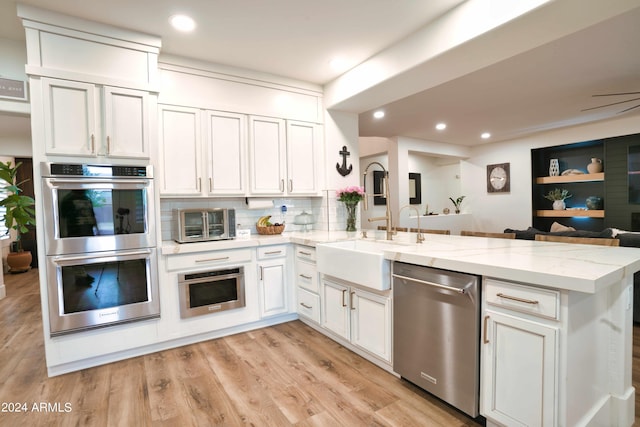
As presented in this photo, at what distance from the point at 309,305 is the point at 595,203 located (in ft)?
19.9

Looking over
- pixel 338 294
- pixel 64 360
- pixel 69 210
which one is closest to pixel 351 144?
pixel 338 294

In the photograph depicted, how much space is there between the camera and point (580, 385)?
4.92 ft

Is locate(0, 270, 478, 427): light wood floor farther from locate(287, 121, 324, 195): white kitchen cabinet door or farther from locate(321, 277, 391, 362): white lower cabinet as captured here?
locate(287, 121, 324, 195): white kitchen cabinet door

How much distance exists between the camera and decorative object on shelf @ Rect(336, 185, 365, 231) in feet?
12.3

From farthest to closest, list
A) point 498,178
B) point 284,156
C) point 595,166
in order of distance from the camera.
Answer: point 498,178
point 595,166
point 284,156

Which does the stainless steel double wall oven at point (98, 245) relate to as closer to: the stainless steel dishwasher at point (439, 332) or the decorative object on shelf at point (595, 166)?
the stainless steel dishwasher at point (439, 332)

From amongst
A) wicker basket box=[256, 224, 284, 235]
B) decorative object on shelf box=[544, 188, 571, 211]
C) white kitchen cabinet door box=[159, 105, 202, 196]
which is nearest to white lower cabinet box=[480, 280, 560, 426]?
wicker basket box=[256, 224, 284, 235]

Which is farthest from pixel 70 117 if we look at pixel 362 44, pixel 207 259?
pixel 362 44

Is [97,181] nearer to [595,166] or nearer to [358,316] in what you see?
[358,316]

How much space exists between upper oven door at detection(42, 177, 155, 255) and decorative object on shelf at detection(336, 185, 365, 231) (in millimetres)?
2012

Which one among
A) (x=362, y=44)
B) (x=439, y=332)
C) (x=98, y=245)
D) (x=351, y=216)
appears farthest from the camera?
(x=351, y=216)

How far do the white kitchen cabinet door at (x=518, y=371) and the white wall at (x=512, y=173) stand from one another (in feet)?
19.8

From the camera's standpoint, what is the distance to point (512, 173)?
279 inches

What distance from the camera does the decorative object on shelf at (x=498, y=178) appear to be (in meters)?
7.16
